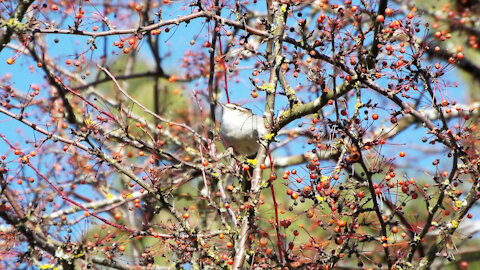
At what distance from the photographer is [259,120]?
18.0 feet

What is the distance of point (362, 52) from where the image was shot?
12.3 ft

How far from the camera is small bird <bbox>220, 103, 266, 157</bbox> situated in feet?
17.2

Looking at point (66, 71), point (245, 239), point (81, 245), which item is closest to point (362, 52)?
point (245, 239)

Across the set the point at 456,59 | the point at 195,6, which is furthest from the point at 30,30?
the point at 456,59

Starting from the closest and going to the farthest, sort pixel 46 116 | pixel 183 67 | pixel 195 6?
pixel 195 6, pixel 46 116, pixel 183 67

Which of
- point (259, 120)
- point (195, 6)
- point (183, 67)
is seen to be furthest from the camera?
point (183, 67)

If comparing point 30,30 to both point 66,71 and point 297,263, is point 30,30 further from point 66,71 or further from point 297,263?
point 66,71

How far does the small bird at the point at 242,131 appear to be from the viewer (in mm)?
5234

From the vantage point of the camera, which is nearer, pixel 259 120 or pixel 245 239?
pixel 245 239

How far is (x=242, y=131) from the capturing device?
522 centimetres

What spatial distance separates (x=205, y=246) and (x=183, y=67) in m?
4.07

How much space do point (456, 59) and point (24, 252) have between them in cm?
383

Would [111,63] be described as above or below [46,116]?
above

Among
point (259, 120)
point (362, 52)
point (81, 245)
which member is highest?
point (259, 120)
